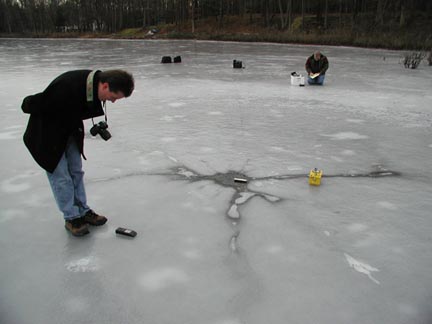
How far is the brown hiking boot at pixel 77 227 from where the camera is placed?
9.03 ft

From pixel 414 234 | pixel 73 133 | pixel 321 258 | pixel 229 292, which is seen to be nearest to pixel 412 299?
pixel 321 258

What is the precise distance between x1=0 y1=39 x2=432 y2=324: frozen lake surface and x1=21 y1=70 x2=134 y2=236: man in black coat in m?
0.55

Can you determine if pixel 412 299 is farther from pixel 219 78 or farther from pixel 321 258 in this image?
pixel 219 78

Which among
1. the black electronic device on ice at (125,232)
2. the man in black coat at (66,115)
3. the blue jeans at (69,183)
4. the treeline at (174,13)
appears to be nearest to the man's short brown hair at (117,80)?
the man in black coat at (66,115)

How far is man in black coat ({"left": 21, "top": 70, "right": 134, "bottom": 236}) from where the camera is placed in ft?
7.50

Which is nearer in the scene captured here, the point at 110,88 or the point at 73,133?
the point at 110,88

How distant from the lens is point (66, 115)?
93.7 inches

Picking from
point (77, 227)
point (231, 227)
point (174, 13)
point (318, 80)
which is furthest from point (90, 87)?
point (174, 13)

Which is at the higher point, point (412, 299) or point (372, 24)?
point (372, 24)

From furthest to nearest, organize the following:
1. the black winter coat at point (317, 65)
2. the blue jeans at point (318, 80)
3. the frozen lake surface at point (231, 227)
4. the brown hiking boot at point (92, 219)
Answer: the blue jeans at point (318, 80) < the black winter coat at point (317, 65) < the brown hiking boot at point (92, 219) < the frozen lake surface at point (231, 227)

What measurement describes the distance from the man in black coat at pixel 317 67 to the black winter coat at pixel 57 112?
25.3 feet

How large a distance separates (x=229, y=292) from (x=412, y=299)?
1.09m

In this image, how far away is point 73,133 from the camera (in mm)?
2527

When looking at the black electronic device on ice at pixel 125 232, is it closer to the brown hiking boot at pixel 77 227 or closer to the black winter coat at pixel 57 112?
the brown hiking boot at pixel 77 227
